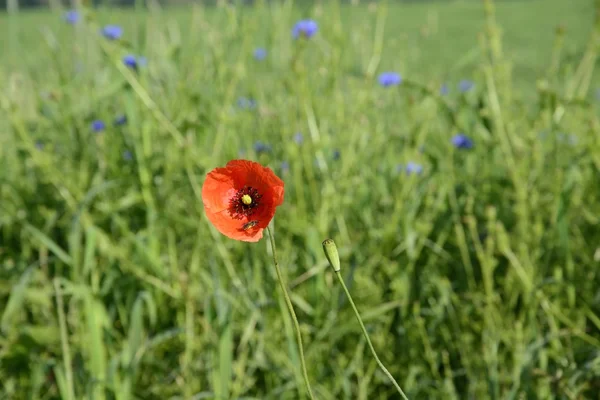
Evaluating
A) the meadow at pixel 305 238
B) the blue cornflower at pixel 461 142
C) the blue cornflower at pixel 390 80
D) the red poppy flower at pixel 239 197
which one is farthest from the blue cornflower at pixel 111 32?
the red poppy flower at pixel 239 197

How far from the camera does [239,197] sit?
671mm

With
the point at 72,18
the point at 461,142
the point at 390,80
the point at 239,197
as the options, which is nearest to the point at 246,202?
the point at 239,197

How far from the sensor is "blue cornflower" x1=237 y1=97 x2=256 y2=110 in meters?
1.89

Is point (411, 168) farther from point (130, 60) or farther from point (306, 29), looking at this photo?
point (130, 60)

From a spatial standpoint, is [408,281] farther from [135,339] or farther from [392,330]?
[135,339]

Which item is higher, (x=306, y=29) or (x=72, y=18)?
(x=306, y=29)

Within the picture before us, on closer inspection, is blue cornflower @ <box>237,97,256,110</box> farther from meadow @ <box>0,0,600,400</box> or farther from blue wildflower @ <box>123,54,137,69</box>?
blue wildflower @ <box>123,54,137,69</box>

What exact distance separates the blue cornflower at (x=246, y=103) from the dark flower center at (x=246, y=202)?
1.23 m

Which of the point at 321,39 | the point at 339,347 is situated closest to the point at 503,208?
the point at 339,347

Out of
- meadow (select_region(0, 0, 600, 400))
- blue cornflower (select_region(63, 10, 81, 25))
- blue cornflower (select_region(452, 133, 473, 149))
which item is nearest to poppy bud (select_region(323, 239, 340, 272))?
meadow (select_region(0, 0, 600, 400))

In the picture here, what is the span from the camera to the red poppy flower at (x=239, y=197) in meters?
0.63

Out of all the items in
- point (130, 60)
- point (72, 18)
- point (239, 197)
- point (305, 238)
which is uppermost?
point (239, 197)

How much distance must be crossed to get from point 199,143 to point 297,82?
0.23m

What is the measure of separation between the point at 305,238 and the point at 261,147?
1.16 ft
